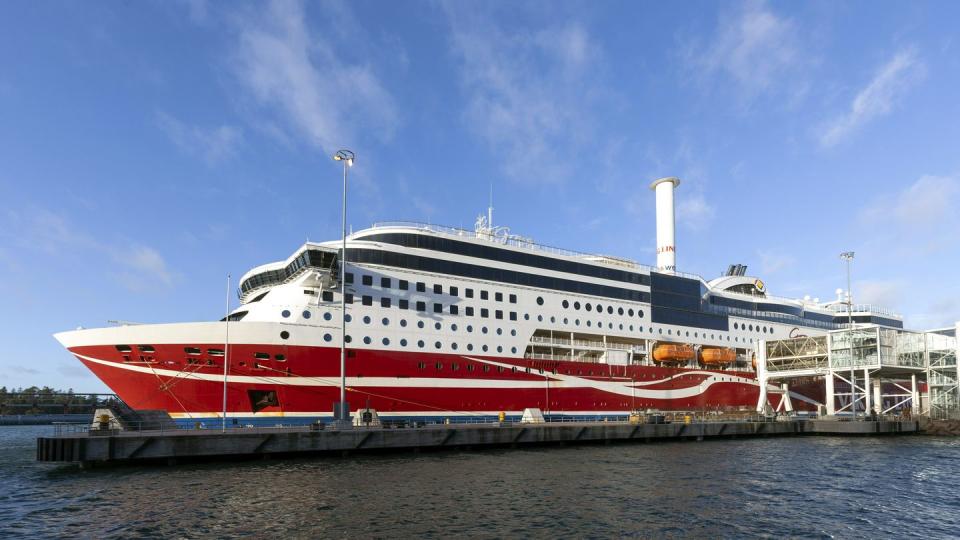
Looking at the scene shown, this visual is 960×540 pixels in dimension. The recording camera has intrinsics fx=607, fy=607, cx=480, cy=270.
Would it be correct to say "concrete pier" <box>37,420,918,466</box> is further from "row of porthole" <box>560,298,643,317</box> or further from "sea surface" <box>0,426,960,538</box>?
"row of porthole" <box>560,298,643,317</box>

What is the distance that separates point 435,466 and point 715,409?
30.5 m

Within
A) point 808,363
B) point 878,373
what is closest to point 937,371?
point 878,373

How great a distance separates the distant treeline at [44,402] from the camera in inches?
3794

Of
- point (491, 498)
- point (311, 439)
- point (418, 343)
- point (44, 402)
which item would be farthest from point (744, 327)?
point (44, 402)

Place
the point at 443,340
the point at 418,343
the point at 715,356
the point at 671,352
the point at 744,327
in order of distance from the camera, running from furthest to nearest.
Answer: the point at 744,327 → the point at 715,356 → the point at 671,352 → the point at 443,340 → the point at 418,343

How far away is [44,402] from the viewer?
343 ft

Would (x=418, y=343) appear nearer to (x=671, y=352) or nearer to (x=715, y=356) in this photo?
(x=671, y=352)

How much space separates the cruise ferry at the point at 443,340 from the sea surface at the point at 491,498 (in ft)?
18.7

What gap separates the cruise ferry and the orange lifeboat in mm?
113

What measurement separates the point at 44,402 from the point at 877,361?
12118 centimetres

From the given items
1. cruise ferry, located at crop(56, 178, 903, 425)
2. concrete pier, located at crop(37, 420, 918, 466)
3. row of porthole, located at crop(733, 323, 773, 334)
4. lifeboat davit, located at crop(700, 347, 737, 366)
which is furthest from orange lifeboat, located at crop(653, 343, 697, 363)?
row of porthole, located at crop(733, 323, 773, 334)

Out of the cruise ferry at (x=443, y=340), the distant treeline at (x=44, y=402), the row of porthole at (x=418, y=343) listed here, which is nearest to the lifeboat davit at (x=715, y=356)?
the cruise ferry at (x=443, y=340)

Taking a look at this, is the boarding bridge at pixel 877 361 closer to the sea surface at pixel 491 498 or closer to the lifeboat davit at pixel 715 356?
the lifeboat davit at pixel 715 356

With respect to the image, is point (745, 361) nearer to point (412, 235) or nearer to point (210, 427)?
point (412, 235)
